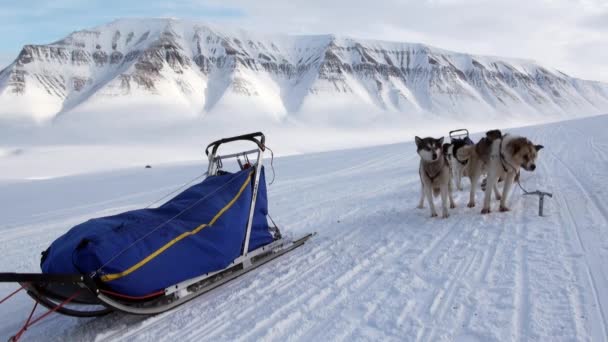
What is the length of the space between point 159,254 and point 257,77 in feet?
383

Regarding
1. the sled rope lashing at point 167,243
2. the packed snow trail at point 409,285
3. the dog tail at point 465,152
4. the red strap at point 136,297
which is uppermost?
the dog tail at point 465,152

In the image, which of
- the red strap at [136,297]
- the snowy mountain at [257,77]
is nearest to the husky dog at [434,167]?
the red strap at [136,297]

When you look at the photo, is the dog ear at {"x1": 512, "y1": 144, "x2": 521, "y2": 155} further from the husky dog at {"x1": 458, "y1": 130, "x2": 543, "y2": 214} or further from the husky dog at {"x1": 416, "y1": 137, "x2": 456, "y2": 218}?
the husky dog at {"x1": 416, "y1": 137, "x2": 456, "y2": 218}

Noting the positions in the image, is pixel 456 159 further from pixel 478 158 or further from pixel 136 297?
pixel 136 297

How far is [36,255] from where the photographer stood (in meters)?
6.46

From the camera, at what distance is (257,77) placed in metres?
116

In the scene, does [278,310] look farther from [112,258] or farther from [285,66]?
[285,66]

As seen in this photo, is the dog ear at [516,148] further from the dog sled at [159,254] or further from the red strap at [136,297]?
the red strap at [136,297]

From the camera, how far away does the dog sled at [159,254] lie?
10.1ft

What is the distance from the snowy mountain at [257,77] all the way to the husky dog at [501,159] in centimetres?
9250

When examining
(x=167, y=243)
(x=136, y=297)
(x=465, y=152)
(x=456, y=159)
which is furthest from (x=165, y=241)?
(x=456, y=159)

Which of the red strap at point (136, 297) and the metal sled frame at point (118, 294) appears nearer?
the metal sled frame at point (118, 294)

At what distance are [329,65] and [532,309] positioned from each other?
122 metres

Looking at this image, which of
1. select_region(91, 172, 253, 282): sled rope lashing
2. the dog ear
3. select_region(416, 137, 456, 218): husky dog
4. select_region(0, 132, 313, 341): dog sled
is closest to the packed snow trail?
select_region(0, 132, 313, 341): dog sled
